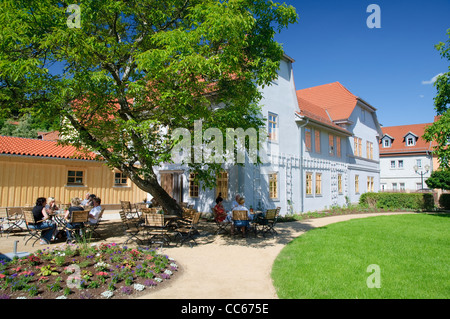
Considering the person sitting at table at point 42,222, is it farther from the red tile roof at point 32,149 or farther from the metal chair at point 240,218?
the red tile roof at point 32,149

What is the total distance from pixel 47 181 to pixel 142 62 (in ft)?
40.8

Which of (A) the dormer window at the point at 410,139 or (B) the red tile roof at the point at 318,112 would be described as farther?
(A) the dormer window at the point at 410,139

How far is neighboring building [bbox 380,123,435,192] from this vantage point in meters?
38.9

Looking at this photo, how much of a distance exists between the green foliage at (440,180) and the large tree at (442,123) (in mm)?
13182

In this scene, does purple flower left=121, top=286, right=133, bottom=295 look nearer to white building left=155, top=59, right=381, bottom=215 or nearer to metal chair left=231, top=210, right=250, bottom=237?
metal chair left=231, top=210, right=250, bottom=237

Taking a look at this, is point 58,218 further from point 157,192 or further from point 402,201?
point 402,201

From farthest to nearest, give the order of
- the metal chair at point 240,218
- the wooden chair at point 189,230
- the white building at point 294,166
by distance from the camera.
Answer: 1. the white building at point 294,166
2. the metal chair at point 240,218
3. the wooden chair at point 189,230

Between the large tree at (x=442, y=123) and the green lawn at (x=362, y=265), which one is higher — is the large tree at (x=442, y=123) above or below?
above

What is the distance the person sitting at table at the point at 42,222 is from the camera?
328 inches

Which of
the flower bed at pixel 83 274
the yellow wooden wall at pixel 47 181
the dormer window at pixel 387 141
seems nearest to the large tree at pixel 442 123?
the flower bed at pixel 83 274

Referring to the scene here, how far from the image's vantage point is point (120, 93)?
348 inches
